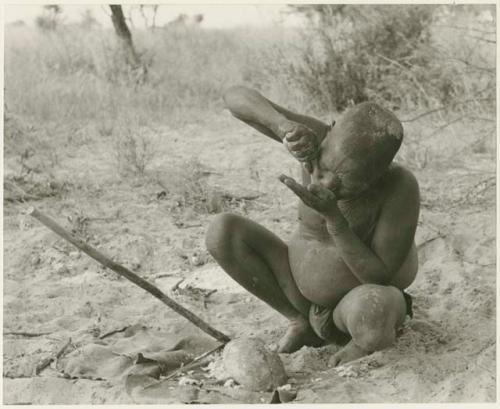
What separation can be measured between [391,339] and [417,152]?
2.63 meters

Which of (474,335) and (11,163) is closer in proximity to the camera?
(474,335)

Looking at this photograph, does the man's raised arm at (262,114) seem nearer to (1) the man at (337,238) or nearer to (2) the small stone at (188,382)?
(1) the man at (337,238)

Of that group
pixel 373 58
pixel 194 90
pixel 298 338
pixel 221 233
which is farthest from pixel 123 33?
pixel 298 338

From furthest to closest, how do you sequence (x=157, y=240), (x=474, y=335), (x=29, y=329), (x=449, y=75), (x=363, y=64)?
1. (x=363, y=64)
2. (x=449, y=75)
3. (x=157, y=240)
4. (x=29, y=329)
5. (x=474, y=335)

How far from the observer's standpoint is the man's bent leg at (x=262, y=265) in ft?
9.71

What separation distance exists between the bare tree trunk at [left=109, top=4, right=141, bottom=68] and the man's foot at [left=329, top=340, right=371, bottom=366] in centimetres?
500

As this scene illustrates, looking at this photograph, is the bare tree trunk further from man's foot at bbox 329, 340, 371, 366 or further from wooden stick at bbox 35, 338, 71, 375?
man's foot at bbox 329, 340, 371, 366

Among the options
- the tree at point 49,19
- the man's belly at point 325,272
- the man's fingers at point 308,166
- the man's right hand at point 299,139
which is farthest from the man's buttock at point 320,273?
the tree at point 49,19

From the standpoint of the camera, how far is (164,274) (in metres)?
3.88

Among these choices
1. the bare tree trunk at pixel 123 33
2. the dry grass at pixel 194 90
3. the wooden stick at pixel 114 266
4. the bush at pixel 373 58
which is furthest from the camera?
the bare tree trunk at pixel 123 33

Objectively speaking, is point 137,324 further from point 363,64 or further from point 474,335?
point 363,64

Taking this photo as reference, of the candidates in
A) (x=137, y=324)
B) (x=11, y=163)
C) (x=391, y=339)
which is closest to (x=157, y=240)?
(x=137, y=324)

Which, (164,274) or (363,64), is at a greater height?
(363,64)

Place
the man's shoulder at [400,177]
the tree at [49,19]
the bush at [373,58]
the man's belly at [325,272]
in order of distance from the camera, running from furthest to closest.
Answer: the tree at [49,19] → the bush at [373,58] → the man's belly at [325,272] → the man's shoulder at [400,177]
